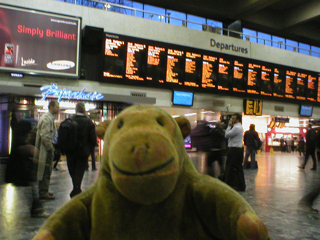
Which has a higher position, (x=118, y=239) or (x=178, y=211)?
(x=178, y=211)

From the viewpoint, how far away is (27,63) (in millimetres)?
9922

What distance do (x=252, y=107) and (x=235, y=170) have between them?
9.38m

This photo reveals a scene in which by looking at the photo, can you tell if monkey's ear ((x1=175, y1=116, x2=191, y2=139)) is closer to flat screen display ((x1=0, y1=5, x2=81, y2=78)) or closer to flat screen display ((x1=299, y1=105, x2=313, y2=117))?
flat screen display ((x1=0, y1=5, x2=81, y2=78))

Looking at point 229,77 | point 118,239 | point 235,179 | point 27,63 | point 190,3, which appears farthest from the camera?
point 190,3

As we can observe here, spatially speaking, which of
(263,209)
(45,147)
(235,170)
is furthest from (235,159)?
(45,147)

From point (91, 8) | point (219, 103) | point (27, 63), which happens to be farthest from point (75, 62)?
point (219, 103)

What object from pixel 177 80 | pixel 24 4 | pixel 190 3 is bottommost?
pixel 177 80

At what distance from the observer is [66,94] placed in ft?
35.0

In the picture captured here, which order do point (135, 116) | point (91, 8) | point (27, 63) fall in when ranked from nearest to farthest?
point (135, 116) → point (27, 63) → point (91, 8)

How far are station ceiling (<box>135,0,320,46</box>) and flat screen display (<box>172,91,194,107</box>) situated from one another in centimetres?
667

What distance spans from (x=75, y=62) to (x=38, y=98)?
217cm

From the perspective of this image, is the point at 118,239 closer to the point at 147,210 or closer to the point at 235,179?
the point at 147,210

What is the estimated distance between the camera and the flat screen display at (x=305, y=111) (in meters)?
17.0

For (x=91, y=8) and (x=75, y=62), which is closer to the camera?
(x=75, y=62)
